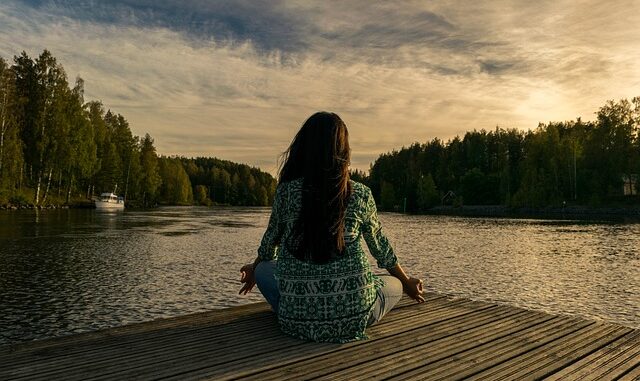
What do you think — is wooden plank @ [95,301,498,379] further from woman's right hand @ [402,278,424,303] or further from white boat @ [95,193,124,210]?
white boat @ [95,193,124,210]

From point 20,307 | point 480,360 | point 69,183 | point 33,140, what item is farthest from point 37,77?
point 480,360

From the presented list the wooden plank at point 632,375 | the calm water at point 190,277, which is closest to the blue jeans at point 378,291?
the wooden plank at point 632,375

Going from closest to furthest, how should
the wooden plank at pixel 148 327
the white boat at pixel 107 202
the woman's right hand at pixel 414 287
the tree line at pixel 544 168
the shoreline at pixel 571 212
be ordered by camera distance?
the wooden plank at pixel 148 327
the woman's right hand at pixel 414 287
the white boat at pixel 107 202
the shoreline at pixel 571 212
the tree line at pixel 544 168

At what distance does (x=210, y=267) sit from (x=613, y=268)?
60.9 feet

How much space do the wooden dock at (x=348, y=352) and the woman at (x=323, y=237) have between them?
0.99ft

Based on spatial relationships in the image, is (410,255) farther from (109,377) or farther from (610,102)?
(610,102)

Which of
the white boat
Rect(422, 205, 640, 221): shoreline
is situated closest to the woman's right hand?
Rect(422, 205, 640, 221): shoreline

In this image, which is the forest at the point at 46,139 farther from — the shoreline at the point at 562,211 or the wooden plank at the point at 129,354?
the wooden plank at the point at 129,354

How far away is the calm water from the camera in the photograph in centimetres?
1262

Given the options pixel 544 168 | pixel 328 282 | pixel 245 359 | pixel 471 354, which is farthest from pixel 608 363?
pixel 544 168

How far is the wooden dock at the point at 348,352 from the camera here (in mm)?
4414

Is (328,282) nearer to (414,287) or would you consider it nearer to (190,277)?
(414,287)

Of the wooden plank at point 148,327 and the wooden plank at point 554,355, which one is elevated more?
the wooden plank at point 554,355

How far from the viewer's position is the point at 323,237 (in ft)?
16.0
